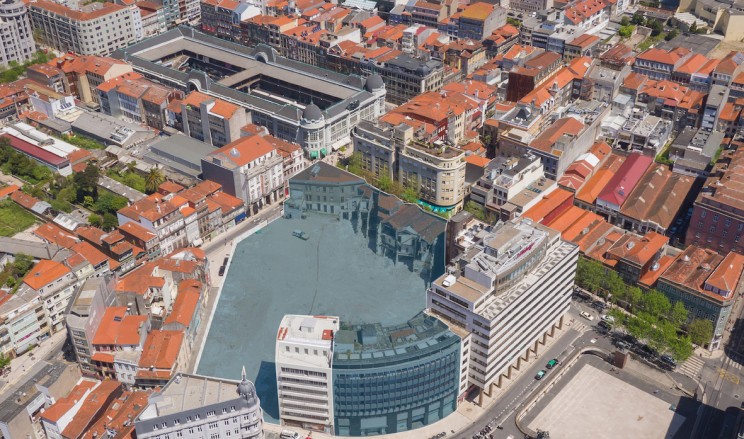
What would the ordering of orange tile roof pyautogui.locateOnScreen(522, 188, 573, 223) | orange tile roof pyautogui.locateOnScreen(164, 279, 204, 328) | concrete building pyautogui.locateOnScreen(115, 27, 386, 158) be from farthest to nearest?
concrete building pyautogui.locateOnScreen(115, 27, 386, 158)
orange tile roof pyautogui.locateOnScreen(522, 188, 573, 223)
orange tile roof pyautogui.locateOnScreen(164, 279, 204, 328)

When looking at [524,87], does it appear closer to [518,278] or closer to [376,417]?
[518,278]

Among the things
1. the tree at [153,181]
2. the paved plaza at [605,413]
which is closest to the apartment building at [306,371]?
the paved plaza at [605,413]

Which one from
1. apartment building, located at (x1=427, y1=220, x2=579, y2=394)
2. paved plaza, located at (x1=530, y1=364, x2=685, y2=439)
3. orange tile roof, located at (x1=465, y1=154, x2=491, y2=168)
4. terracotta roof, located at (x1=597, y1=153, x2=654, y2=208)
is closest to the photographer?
apartment building, located at (x1=427, y1=220, x2=579, y2=394)

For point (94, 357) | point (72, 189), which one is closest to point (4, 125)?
point (72, 189)

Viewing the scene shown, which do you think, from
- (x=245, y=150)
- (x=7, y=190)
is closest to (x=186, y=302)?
(x=245, y=150)

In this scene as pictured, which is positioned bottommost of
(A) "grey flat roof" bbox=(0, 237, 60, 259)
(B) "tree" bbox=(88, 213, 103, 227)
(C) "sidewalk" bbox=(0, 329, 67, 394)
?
(C) "sidewalk" bbox=(0, 329, 67, 394)

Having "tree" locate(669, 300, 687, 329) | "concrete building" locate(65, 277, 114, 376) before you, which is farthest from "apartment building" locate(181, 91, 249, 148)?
"tree" locate(669, 300, 687, 329)

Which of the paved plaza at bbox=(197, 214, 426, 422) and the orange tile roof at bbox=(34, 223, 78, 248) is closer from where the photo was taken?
the paved plaza at bbox=(197, 214, 426, 422)

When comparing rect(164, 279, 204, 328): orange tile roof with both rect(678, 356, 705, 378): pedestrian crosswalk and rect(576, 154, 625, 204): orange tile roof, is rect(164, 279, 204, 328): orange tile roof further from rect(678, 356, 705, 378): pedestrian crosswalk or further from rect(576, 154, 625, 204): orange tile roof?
rect(678, 356, 705, 378): pedestrian crosswalk
